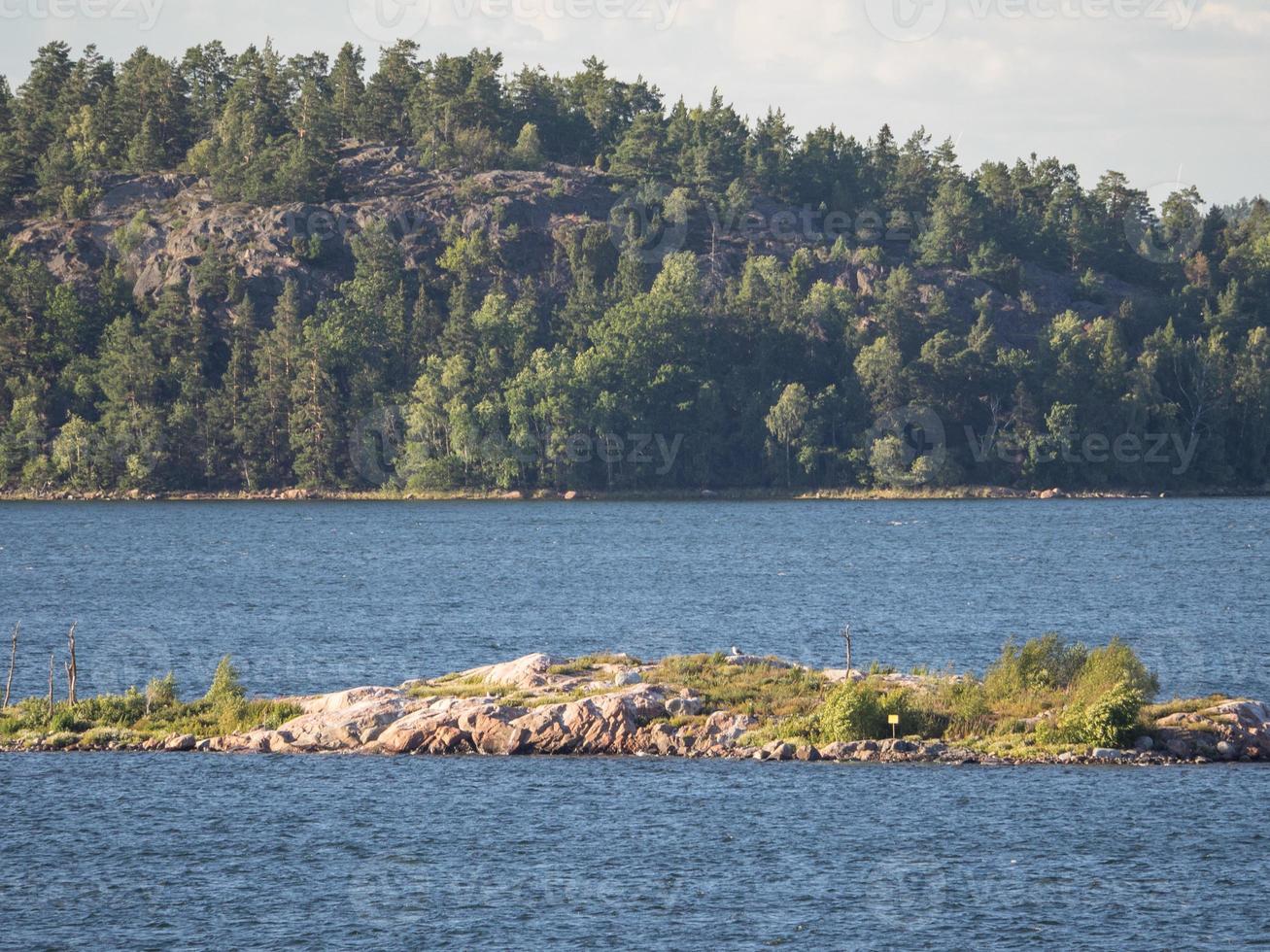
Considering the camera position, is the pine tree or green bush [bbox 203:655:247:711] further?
the pine tree

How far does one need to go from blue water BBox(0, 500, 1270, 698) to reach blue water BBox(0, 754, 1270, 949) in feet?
54.9

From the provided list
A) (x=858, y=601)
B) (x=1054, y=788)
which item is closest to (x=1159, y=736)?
(x=1054, y=788)

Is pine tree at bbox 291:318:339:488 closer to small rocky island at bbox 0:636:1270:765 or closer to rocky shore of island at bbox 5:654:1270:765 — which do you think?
small rocky island at bbox 0:636:1270:765

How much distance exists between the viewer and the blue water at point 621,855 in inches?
1337

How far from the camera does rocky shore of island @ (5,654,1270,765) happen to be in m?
45.1

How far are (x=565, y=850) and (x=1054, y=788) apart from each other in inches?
511

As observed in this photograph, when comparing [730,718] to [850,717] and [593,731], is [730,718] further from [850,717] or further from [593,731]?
[593,731]

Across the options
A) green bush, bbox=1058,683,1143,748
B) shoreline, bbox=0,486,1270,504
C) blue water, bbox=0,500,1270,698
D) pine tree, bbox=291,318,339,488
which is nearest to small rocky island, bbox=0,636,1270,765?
green bush, bbox=1058,683,1143,748

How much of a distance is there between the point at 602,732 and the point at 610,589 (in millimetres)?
51756

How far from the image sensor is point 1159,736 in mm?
45469

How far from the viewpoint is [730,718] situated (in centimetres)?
4812

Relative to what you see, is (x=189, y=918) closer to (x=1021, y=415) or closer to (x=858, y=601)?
(x=858, y=601)

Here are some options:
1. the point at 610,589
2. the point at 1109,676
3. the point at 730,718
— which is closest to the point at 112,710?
the point at 730,718

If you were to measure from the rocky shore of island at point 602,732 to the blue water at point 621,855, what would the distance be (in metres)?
0.88
